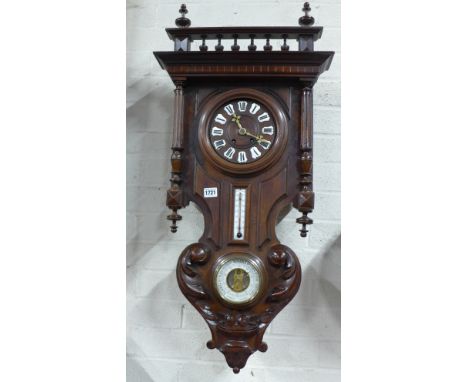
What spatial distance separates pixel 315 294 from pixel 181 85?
638 millimetres

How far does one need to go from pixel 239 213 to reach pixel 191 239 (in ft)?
0.79

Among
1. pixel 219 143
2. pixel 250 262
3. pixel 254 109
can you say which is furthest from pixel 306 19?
pixel 250 262

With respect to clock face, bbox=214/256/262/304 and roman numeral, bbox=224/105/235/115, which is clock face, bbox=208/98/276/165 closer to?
roman numeral, bbox=224/105/235/115

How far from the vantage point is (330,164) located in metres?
1.14

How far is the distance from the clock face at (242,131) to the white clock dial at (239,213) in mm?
70

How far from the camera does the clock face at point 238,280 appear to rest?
941 millimetres

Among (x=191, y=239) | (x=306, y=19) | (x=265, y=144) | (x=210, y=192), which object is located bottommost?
(x=191, y=239)

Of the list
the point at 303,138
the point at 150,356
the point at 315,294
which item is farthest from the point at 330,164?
the point at 150,356

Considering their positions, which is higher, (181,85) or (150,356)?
(181,85)

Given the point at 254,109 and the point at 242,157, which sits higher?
the point at 254,109

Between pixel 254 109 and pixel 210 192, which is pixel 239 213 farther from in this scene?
pixel 254 109

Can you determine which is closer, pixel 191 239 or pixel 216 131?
pixel 216 131

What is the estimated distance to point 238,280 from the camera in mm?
947
